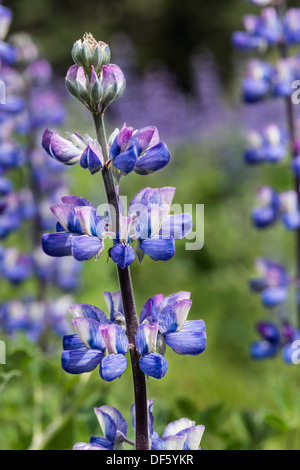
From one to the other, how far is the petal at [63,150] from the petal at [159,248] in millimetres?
153

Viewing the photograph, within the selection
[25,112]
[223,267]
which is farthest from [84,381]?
[223,267]

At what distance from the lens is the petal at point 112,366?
0.76m

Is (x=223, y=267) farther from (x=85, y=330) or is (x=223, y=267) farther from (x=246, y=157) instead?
(x=85, y=330)

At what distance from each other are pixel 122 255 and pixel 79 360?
0.15 m

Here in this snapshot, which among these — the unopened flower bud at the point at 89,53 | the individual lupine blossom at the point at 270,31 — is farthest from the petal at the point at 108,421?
the individual lupine blossom at the point at 270,31

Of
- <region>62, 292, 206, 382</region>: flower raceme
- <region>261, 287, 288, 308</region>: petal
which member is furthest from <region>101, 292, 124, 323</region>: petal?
<region>261, 287, 288, 308</region>: petal

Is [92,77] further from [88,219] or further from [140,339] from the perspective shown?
[140,339]

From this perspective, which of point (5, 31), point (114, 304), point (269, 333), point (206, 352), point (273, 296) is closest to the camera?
point (114, 304)

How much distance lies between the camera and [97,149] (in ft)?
2.62

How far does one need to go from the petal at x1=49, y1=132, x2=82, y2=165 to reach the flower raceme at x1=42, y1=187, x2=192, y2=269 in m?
0.05

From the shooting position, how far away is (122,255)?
77 centimetres

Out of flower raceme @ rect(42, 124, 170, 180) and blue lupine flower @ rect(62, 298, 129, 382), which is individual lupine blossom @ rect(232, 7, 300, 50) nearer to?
flower raceme @ rect(42, 124, 170, 180)

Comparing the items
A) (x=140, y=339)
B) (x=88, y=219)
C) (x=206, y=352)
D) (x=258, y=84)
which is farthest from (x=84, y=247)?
(x=206, y=352)

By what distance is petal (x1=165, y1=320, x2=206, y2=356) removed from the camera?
0.80 metres
